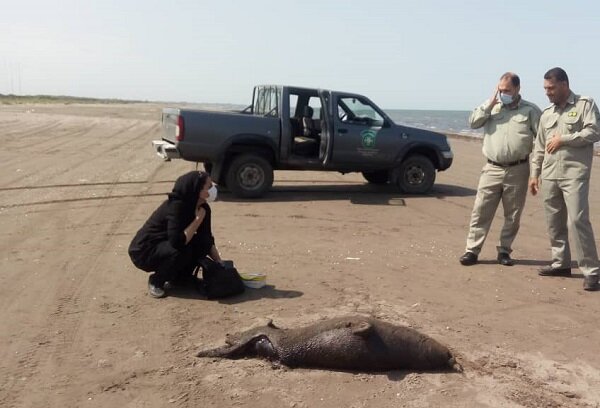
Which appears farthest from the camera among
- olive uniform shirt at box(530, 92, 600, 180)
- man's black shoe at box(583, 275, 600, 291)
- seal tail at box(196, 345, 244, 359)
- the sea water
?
the sea water

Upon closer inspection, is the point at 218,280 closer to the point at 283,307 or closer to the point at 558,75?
the point at 283,307

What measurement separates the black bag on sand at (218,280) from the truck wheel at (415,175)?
A: 6903 millimetres

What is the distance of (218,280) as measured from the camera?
5.87 m

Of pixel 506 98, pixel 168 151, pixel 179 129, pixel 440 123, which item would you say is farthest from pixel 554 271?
pixel 440 123

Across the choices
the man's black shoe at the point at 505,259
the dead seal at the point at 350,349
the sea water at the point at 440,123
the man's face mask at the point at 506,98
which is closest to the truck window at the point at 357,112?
the man's face mask at the point at 506,98

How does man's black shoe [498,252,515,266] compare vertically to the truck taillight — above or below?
below

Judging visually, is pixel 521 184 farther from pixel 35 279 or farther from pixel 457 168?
pixel 457 168

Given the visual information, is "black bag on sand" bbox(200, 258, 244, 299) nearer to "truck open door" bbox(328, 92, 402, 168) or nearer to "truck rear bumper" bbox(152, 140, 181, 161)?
"truck rear bumper" bbox(152, 140, 181, 161)

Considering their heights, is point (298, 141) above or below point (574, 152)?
below

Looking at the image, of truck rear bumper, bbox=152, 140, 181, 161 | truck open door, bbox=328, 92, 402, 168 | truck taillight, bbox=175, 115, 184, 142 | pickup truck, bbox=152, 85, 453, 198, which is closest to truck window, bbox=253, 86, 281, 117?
pickup truck, bbox=152, 85, 453, 198

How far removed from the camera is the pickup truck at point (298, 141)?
10.7 meters

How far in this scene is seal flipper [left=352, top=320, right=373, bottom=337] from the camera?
449cm

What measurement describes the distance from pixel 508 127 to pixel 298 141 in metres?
5.22

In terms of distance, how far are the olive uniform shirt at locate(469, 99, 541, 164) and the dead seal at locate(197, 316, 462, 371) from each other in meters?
3.18
